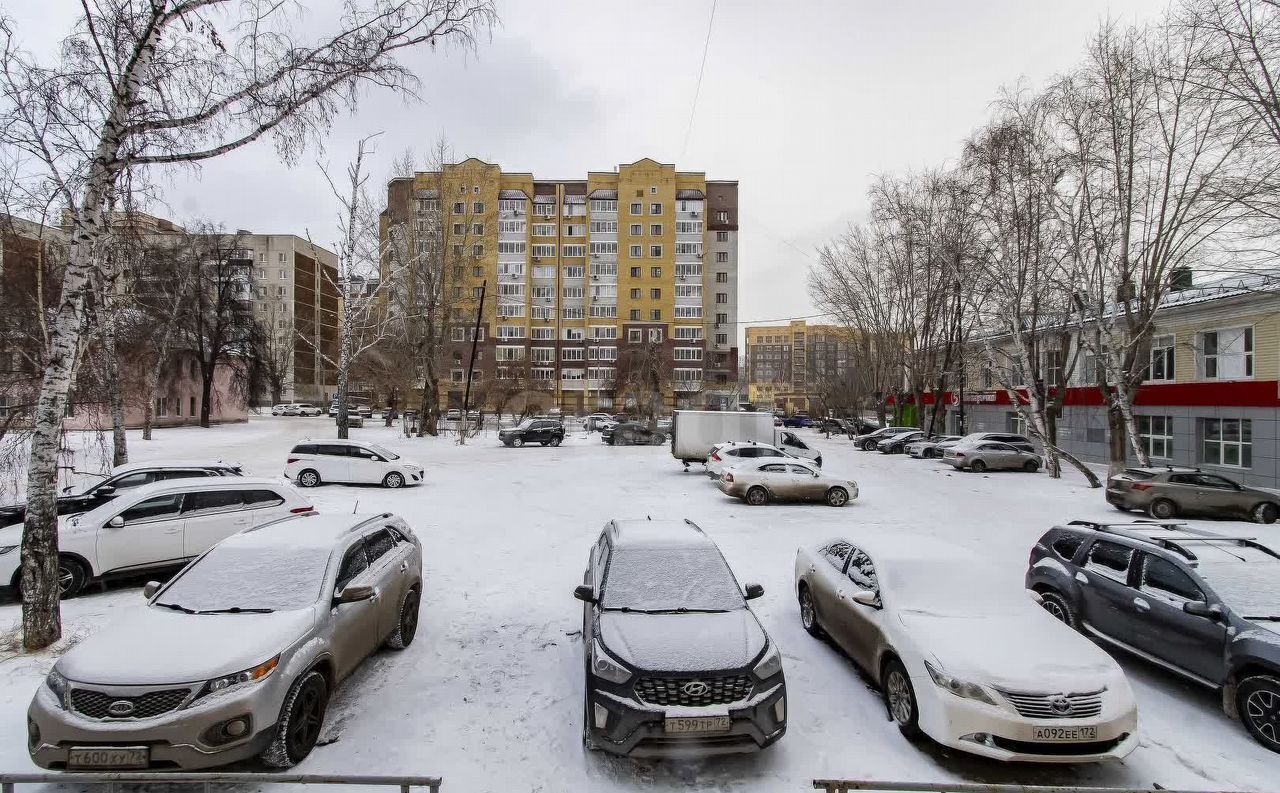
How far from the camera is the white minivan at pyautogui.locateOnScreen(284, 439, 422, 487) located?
1786 cm

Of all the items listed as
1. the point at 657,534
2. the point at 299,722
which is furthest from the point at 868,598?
the point at 299,722

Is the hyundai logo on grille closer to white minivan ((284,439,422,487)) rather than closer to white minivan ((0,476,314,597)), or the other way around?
white minivan ((0,476,314,597))

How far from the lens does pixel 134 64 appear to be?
612 cm

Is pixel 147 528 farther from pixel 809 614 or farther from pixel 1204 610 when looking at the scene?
pixel 1204 610

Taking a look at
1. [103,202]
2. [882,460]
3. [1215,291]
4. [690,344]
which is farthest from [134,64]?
[690,344]

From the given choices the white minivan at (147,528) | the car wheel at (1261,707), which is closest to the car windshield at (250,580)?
the white minivan at (147,528)

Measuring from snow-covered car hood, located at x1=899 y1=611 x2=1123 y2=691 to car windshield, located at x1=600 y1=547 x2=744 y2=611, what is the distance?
1.58 meters

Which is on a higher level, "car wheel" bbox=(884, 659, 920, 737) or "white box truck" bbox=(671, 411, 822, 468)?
"white box truck" bbox=(671, 411, 822, 468)

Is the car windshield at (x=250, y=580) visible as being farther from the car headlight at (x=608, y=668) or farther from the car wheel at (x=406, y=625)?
the car headlight at (x=608, y=668)

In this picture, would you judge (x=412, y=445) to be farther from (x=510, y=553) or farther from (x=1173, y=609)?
(x=1173, y=609)

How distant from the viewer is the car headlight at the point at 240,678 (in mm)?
3906

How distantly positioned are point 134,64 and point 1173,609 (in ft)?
37.7

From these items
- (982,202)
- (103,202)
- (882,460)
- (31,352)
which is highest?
(982,202)

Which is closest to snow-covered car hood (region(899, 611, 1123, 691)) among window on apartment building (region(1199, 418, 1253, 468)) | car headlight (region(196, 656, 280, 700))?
car headlight (region(196, 656, 280, 700))
